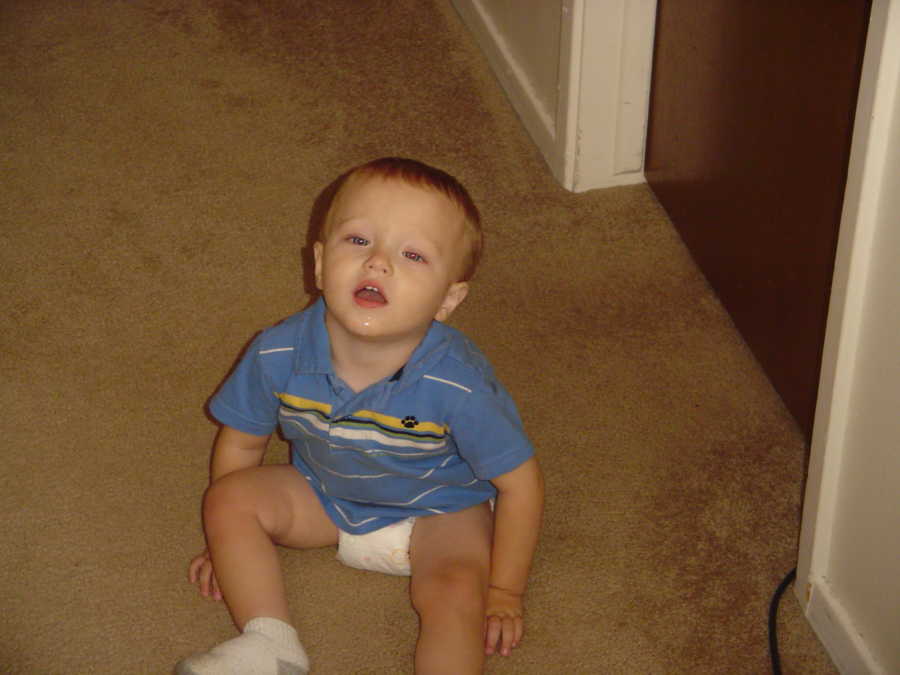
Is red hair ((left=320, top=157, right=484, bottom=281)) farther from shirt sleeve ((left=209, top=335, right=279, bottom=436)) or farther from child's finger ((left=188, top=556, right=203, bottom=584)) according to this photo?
child's finger ((left=188, top=556, right=203, bottom=584))

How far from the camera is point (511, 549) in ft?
4.14

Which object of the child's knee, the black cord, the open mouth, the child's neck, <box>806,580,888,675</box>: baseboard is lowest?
the black cord

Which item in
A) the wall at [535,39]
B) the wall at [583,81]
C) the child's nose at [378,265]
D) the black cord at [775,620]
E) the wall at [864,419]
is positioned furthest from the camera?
the wall at [535,39]

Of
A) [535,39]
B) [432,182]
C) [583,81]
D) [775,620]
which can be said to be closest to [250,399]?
[432,182]

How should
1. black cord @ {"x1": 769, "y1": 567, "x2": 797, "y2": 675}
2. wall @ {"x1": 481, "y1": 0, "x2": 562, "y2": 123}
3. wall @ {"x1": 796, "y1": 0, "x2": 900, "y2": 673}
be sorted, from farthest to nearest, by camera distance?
wall @ {"x1": 481, "y1": 0, "x2": 562, "y2": 123}, black cord @ {"x1": 769, "y1": 567, "x2": 797, "y2": 675}, wall @ {"x1": 796, "y1": 0, "x2": 900, "y2": 673}

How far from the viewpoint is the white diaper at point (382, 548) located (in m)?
1.29

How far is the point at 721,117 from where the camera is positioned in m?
1.61

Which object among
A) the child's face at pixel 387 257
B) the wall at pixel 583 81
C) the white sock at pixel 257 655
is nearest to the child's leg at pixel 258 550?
the white sock at pixel 257 655

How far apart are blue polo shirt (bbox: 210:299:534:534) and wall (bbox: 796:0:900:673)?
1.02 feet

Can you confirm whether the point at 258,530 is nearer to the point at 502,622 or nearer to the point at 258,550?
the point at 258,550

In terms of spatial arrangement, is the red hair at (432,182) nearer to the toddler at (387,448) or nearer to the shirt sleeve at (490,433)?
the toddler at (387,448)

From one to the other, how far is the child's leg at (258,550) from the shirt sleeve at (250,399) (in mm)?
64

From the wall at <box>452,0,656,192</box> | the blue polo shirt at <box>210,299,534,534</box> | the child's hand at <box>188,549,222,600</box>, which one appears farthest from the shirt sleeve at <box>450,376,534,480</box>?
the wall at <box>452,0,656,192</box>

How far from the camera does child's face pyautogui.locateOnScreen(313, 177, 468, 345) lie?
1129 mm
